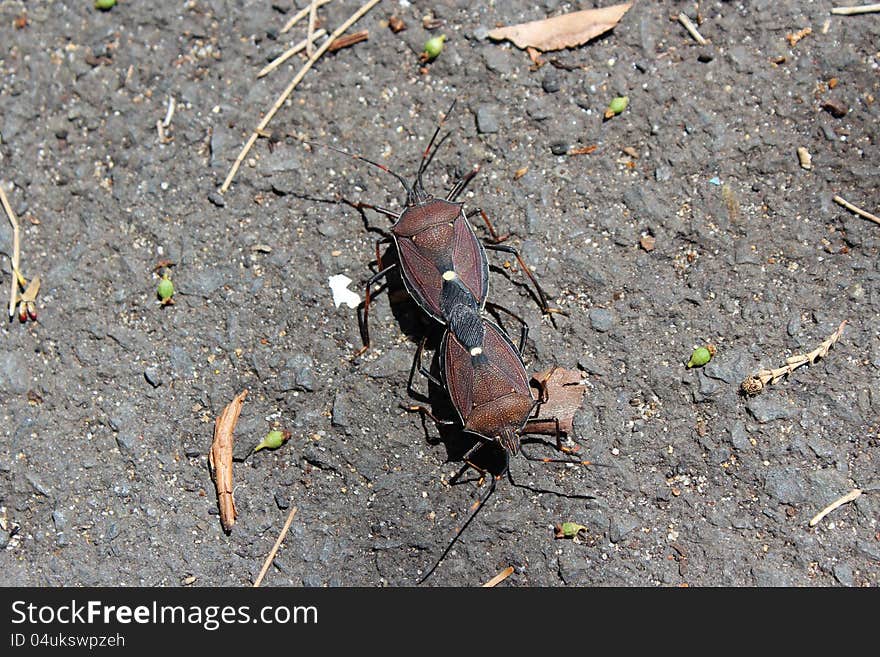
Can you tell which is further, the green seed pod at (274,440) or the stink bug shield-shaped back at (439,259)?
the green seed pod at (274,440)

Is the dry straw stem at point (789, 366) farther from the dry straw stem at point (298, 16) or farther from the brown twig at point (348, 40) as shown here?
the dry straw stem at point (298, 16)

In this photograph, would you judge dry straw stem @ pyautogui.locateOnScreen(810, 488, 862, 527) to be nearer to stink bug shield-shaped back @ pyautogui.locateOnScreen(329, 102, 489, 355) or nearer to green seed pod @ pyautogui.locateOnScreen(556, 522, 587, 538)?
green seed pod @ pyautogui.locateOnScreen(556, 522, 587, 538)

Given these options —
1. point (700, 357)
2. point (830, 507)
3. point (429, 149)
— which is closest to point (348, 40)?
point (429, 149)

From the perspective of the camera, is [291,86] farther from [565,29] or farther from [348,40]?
[565,29]

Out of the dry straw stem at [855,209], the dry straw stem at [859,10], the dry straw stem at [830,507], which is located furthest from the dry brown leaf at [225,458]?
the dry straw stem at [859,10]

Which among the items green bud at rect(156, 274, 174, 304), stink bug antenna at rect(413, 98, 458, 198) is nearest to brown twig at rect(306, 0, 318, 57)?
stink bug antenna at rect(413, 98, 458, 198)

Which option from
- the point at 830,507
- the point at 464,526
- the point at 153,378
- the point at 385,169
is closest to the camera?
the point at 830,507

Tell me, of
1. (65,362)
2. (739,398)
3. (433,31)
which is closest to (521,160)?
(433,31)

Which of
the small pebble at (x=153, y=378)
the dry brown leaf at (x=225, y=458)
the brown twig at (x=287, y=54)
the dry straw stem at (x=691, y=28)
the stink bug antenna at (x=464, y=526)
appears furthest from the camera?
the brown twig at (x=287, y=54)
